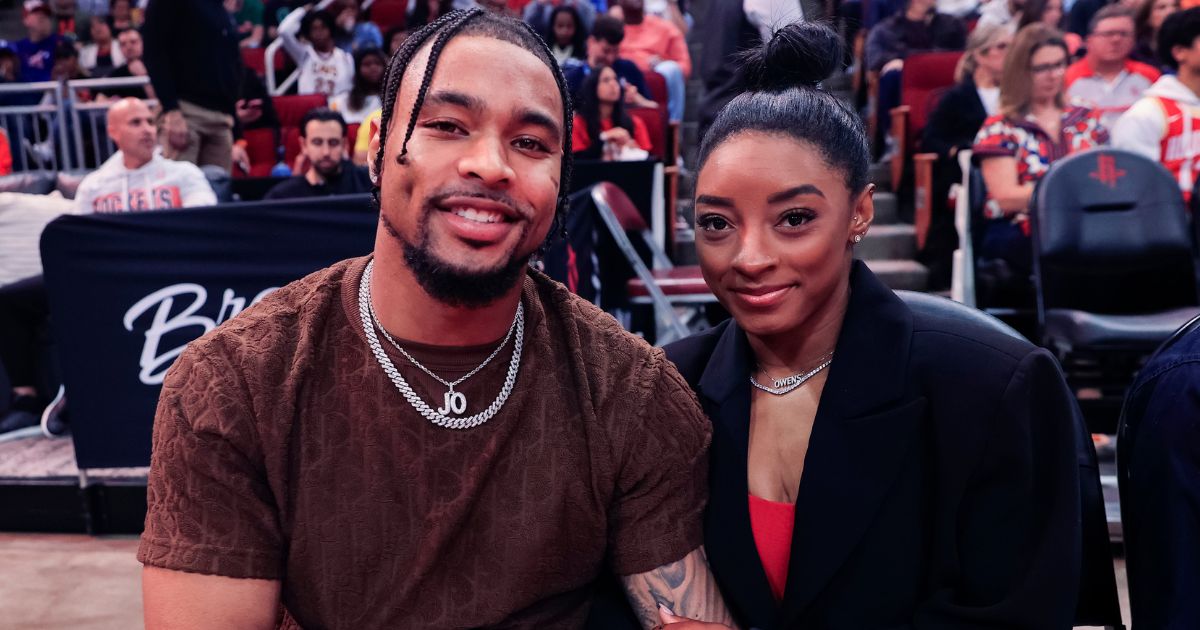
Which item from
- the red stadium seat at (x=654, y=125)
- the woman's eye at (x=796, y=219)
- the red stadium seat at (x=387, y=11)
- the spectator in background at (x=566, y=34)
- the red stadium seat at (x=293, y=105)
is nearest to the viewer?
the woman's eye at (x=796, y=219)

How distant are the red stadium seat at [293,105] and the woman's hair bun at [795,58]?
7.25 m

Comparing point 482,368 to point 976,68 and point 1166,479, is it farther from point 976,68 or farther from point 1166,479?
point 976,68

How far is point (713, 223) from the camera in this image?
1.79 metres

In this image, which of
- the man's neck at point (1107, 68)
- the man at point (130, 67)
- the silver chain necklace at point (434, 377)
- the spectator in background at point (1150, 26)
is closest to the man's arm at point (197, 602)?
the silver chain necklace at point (434, 377)

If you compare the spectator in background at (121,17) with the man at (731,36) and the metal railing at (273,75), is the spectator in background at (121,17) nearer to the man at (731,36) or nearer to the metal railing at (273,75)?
the metal railing at (273,75)

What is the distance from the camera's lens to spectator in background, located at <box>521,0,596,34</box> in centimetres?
831

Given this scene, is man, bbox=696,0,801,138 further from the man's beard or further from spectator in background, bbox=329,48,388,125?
spectator in background, bbox=329,48,388,125

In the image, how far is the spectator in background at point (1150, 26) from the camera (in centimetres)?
648

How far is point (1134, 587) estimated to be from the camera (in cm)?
170

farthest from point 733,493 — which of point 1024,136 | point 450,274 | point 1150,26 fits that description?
point 1150,26

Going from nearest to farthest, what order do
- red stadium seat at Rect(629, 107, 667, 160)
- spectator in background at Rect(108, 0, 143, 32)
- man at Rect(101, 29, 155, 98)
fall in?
1. red stadium seat at Rect(629, 107, 667, 160)
2. man at Rect(101, 29, 155, 98)
3. spectator in background at Rect(108, 0, 143, 32)

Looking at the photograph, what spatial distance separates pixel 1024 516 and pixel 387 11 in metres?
10.2

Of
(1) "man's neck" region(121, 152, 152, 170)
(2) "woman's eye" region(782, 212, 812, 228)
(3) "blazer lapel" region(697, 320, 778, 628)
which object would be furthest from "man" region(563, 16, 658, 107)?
(2) "woman's eye" region(782, 212, 812, 228)

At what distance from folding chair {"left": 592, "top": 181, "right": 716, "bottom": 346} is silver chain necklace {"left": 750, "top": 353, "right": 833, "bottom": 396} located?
254 cm
